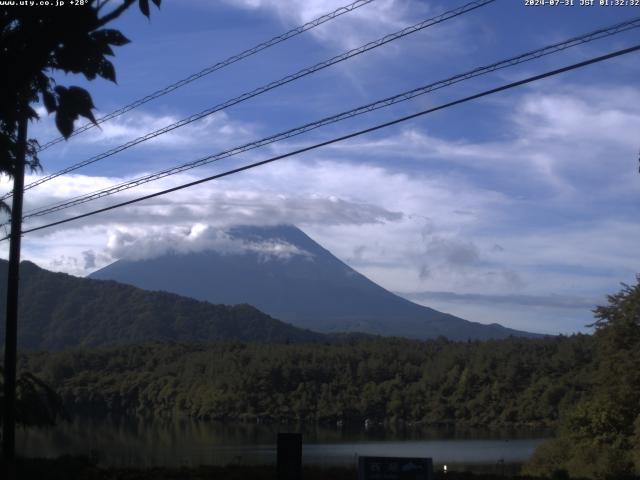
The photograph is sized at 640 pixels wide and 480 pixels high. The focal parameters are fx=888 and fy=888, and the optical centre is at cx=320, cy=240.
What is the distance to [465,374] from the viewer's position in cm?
9656

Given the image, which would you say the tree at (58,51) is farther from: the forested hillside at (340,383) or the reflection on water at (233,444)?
the forested hillside at (340,383)

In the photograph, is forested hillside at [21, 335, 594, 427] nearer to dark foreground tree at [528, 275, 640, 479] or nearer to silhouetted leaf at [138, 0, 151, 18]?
dark foreground tree at [528, 275, 640, 479]

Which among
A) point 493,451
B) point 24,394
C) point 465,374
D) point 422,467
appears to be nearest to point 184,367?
point 465,374

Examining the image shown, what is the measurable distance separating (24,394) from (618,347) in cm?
2586

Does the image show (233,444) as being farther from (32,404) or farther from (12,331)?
(12,331)

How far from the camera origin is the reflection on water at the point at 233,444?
45219mm

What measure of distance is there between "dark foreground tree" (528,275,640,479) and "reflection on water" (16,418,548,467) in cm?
554

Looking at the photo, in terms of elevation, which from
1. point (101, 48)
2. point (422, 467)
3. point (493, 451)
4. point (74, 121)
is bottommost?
point (493, 451)

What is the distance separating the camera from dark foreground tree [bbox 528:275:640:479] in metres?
36.9

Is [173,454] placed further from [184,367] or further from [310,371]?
[184,367]

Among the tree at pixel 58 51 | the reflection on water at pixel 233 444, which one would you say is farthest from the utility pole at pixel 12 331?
the reflection on water at pixel 233 444

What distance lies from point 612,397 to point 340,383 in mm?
66681

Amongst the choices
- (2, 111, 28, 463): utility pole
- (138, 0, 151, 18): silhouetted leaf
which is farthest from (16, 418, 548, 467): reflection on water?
(138, 0, 151, 18): silhouetted leaf

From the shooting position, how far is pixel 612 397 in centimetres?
3791
